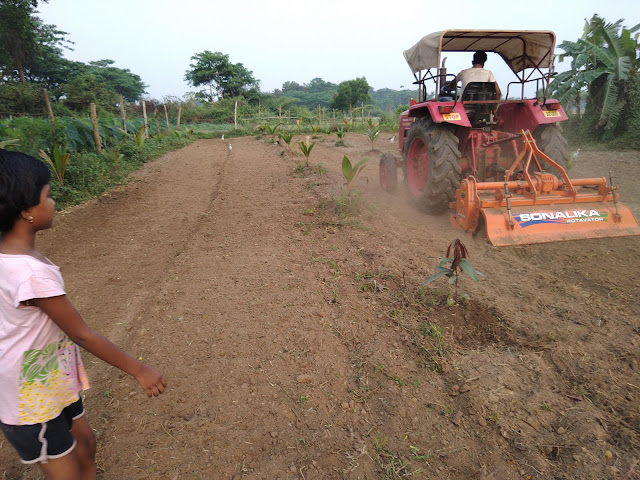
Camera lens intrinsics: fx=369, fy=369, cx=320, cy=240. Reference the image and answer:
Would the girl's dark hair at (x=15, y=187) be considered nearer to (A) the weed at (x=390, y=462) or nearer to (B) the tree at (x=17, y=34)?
(A) the weed at (x=390, y=462)

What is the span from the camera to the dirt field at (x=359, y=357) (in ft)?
5.39

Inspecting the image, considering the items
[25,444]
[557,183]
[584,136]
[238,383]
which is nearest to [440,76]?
[557,183]

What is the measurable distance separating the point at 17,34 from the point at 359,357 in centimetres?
2847

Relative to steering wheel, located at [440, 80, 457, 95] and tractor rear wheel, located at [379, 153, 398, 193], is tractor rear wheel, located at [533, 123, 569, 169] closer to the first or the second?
steering wheel, located at [440, 80, 457, 95]

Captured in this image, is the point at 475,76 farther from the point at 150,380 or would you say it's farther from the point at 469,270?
the point at 150,380

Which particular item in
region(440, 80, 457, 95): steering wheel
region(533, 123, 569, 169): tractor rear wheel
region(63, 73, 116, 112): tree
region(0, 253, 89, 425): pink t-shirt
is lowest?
region(0, 253, 89, 425): pink t-shirt

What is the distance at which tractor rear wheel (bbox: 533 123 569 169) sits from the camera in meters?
4.59

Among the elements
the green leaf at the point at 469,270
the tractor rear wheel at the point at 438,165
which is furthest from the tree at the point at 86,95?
the green leaf at the point at 469,270

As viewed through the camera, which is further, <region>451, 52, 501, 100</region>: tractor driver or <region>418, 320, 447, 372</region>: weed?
<region>451, 52, 501, 100</region>: tractor driver

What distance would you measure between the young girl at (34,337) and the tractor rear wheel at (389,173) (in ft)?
17.3

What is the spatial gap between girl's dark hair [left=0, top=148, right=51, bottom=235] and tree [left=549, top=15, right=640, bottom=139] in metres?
11.7

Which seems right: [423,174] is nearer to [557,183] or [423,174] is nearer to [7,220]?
[557,183]

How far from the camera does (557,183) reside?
4.07m

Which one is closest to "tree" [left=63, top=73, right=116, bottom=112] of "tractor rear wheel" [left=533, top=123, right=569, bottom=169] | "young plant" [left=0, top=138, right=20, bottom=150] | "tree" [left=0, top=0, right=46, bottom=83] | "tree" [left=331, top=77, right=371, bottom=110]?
"tree" [left=0, top=0, right=46, bottom=83]
